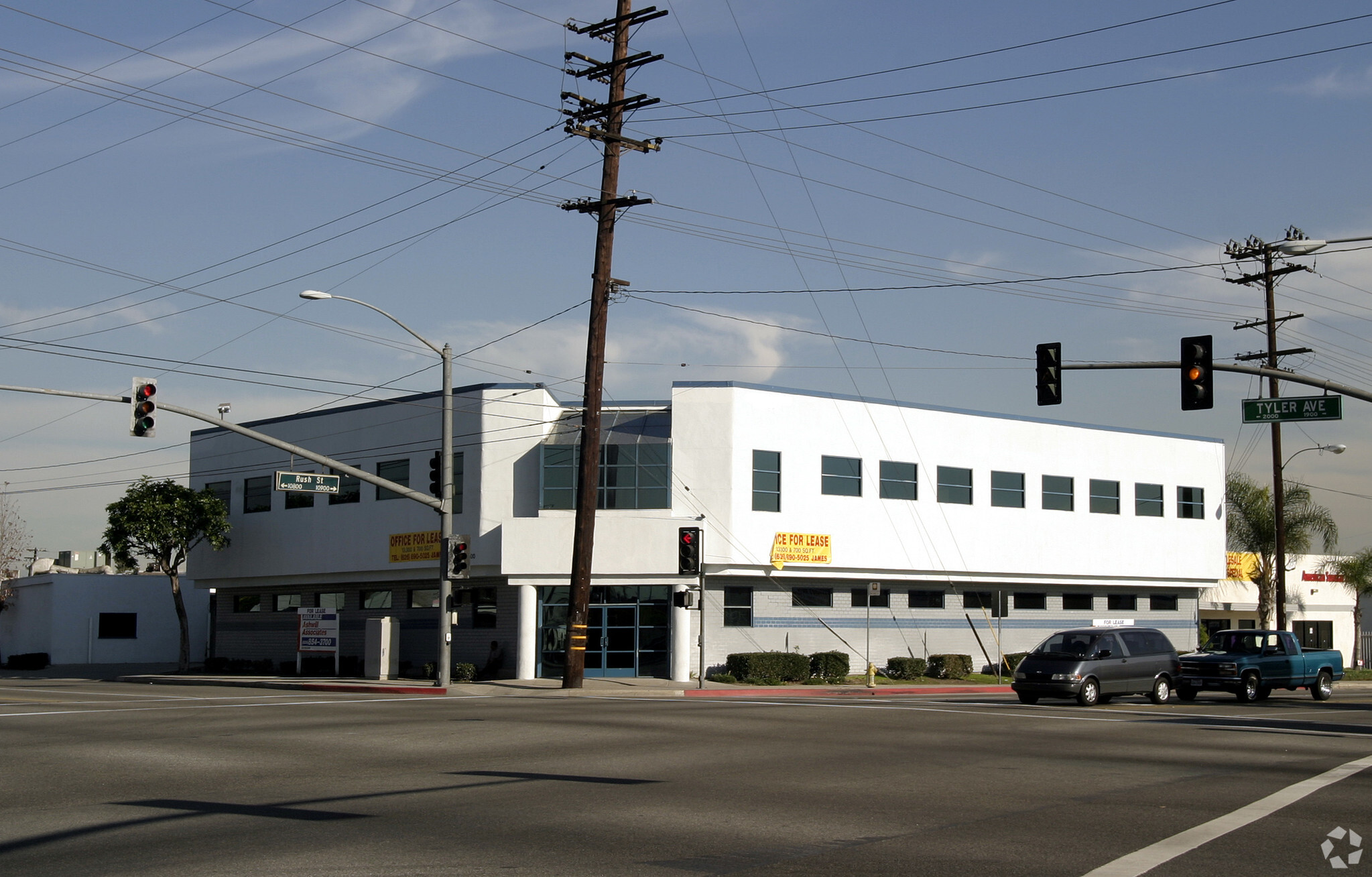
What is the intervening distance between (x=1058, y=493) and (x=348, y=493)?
2608cm

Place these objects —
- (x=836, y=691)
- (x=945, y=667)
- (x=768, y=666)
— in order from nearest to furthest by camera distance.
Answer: (x=836, y=691) < (x=768, y=666) < (x=945, y=667)

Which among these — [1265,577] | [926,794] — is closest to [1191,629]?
[1265,577]

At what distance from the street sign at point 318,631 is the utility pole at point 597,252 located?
1349cm

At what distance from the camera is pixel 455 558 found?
110 ft

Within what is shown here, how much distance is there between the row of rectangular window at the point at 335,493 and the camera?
4100 cm

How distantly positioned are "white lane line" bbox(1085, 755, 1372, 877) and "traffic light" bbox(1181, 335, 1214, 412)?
32.9ft

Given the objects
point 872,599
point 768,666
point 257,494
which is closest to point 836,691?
point 768,666

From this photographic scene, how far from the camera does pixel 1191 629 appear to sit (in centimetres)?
5119

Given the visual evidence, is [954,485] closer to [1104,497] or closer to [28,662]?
[1104,497]

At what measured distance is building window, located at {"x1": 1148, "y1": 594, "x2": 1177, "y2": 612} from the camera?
49938 millimetres

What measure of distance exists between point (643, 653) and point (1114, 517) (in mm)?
20289

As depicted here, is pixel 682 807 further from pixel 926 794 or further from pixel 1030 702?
pixel 1030 702

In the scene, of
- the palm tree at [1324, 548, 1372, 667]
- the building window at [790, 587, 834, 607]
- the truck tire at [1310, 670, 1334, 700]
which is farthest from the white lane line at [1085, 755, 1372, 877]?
the palm tree at [1324, 548, 1372, 667]

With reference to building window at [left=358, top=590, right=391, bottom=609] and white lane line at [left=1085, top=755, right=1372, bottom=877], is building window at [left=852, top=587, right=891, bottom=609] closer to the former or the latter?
building window at [left=358, top=590, right=391, bottom=609]
